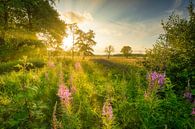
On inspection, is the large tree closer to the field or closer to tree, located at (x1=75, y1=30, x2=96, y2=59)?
the field

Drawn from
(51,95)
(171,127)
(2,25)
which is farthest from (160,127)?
(2,25)

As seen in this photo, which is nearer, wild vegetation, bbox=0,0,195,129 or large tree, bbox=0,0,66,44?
wild vegetation, bbox=0,0,195,129

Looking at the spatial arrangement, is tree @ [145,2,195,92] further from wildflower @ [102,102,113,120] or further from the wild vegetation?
wildflower @ [102,102,113,120]

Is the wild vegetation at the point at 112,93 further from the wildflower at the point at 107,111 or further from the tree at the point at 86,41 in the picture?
the tree at the point at 86,41

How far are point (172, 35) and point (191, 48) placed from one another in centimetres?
185

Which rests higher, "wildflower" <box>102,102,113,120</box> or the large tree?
the large tree

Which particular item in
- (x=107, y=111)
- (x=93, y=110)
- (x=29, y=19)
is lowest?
(x=93, y=110)

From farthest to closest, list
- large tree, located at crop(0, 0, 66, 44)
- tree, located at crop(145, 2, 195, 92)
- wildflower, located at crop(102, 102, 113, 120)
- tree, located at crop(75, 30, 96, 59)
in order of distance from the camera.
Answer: tree, located at crop(75, 30, 96, 59)
large tree, located at crop(0, 0, 66, 44)
tree, located at crop(145, 2, 195, 92)
wildflower, located at crop(102, 102, 113, 120)

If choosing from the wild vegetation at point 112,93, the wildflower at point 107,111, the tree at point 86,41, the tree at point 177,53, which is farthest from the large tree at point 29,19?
the tree at point 86,41

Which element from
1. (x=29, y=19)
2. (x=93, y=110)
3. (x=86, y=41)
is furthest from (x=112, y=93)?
(x=86, y=41)

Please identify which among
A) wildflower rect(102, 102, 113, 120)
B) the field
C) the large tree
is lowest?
the field

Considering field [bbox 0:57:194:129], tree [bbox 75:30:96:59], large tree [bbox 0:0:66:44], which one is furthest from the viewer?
tree [bbox 75:30:96:59]

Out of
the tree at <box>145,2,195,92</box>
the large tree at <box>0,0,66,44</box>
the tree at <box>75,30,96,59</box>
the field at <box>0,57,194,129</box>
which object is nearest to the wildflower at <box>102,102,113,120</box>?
the field at <box>0,57,194,129</box>

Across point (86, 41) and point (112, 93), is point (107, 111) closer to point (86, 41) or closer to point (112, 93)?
point (112, 93)
